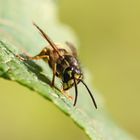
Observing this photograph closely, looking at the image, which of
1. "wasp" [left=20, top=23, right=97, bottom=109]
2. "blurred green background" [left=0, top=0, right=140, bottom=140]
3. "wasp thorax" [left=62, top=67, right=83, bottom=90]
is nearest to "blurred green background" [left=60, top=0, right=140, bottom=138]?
"blurred green background" [left=0, top=0, right=140, bottom=140]

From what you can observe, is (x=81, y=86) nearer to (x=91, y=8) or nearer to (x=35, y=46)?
(x=35, y=46)

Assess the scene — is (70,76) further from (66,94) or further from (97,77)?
(97,77)

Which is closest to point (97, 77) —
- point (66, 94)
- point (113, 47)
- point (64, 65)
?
point (113, 47)

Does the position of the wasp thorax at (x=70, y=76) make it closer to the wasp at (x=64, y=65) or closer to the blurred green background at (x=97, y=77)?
the wasp at (x=64, y=65)

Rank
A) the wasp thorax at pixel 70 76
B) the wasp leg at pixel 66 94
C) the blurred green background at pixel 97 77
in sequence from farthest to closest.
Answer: the blurred green background at pixel 97 77 < the wasp thorax at pixel 70 76 < the wasp leg at pixel 66 94

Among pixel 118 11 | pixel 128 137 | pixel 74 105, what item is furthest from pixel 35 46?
pixel 118 11

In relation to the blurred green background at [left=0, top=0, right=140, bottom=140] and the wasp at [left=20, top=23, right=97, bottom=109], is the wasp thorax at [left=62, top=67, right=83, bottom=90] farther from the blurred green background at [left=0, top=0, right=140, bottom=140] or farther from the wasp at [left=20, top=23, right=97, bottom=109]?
the blurred green background at [left=0, top=0, right=140, bottom=140]

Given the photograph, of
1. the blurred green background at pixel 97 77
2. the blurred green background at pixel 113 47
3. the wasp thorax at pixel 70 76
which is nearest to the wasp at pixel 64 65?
the wasp thorax at pixel 70 76
